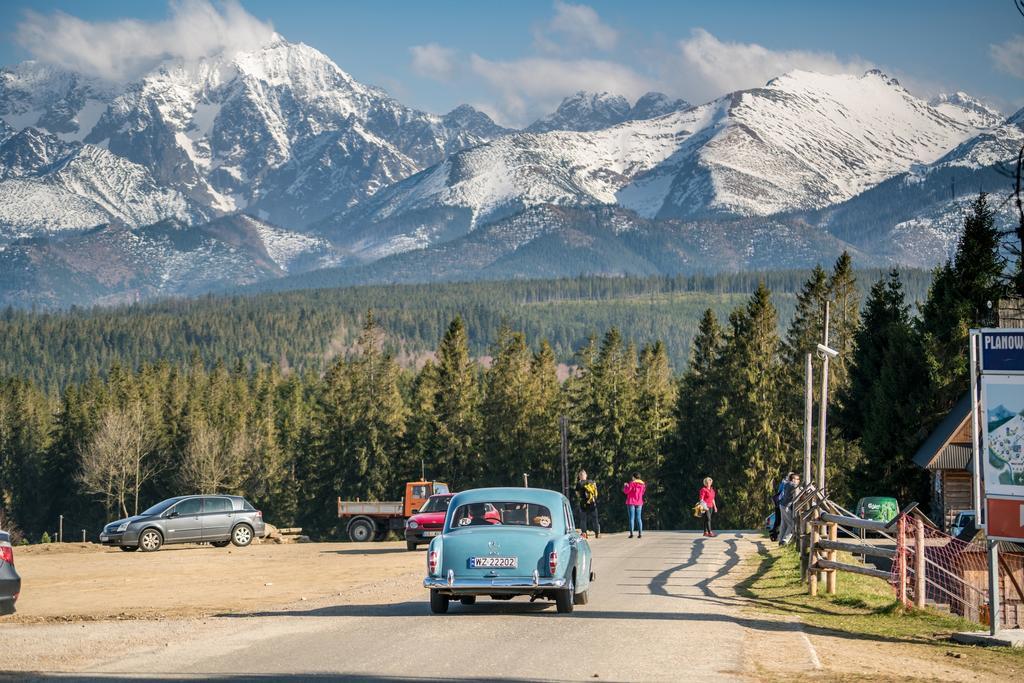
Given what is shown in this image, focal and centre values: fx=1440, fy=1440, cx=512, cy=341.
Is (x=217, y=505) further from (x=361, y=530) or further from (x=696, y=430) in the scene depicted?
(x=696, y=430)

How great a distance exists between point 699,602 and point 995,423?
6124 mm

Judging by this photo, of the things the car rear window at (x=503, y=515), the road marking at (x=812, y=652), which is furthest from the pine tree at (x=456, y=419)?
the road marking at (x=812, y=652)

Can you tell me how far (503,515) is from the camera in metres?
21.4

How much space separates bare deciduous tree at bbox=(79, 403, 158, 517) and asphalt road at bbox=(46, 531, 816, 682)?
88473 mm

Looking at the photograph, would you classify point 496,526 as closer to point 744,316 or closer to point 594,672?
point 594,672

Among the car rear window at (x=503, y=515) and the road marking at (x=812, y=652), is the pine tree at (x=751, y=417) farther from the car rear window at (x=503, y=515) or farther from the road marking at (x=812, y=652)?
the road marking at (x=812, y=652)

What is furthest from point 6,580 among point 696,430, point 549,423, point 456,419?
point 456,419

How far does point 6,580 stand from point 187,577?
14.3 meters

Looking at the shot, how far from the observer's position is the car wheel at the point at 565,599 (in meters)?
20.6

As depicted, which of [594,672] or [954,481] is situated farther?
[954,481]

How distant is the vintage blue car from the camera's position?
20234 mm

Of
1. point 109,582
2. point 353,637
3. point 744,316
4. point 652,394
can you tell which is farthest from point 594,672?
point 652,394

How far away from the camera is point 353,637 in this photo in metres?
18.0

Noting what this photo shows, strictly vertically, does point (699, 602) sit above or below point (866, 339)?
below
